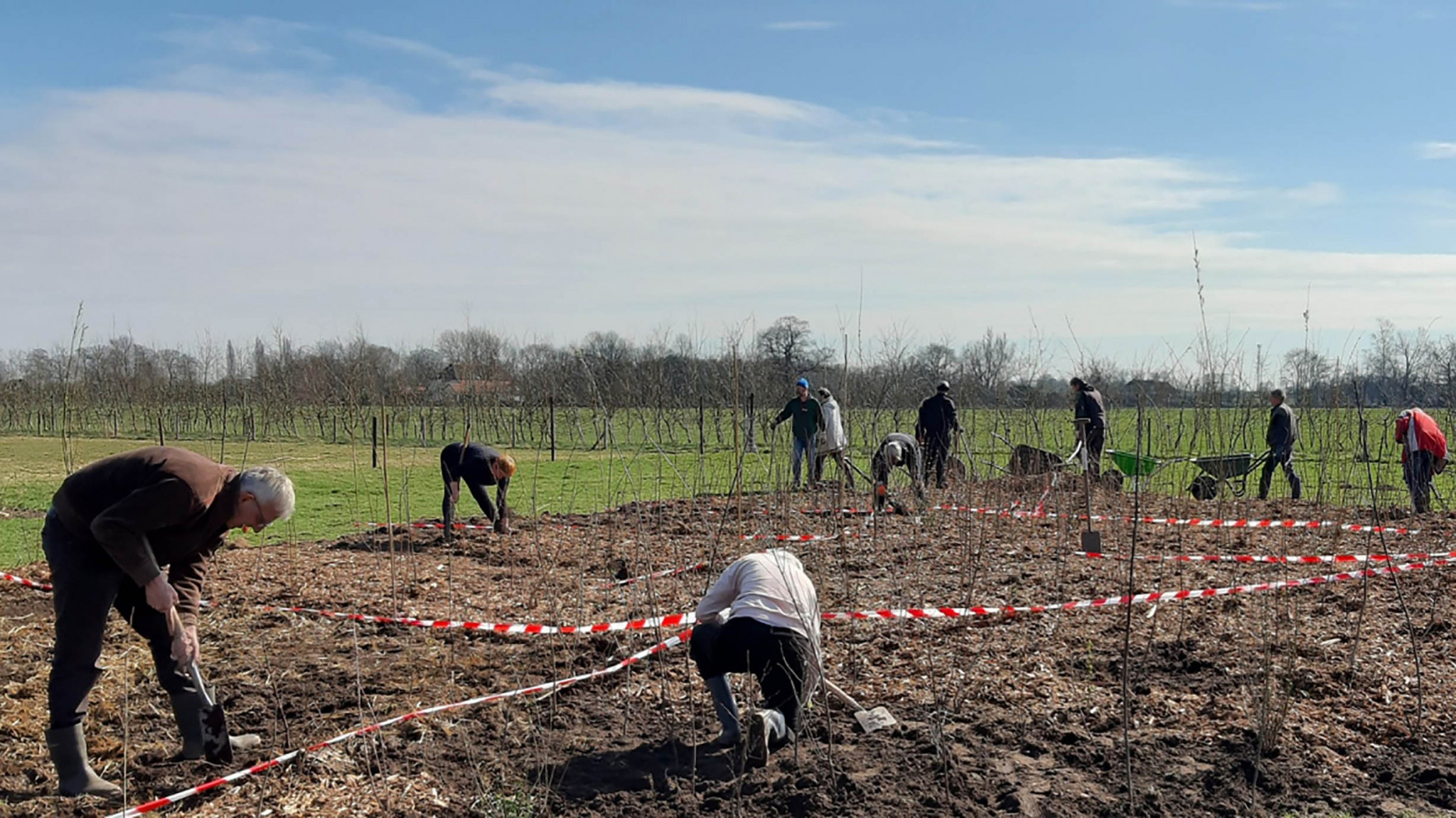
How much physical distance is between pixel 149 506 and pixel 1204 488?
37.6ft

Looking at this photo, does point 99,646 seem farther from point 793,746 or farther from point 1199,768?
point 1199,768

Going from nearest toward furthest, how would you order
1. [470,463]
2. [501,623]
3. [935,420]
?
[501,623] < [470,463] < [935,420]

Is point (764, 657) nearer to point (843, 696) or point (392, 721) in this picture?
point (843, 696)

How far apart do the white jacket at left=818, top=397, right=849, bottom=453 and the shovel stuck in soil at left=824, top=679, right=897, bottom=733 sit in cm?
766

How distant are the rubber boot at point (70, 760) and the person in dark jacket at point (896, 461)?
724cm

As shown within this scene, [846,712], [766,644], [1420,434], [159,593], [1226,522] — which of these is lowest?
[846,712]

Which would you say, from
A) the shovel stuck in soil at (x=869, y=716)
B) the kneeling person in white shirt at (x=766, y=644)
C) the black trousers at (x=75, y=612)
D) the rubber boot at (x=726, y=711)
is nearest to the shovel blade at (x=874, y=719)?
A: the shovel stuck in soil at (x=869, y=716)

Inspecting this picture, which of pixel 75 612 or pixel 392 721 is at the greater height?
pixel 75 612

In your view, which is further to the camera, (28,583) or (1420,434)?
(1420,434)

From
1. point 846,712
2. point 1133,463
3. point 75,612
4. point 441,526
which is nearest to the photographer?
point 75,612

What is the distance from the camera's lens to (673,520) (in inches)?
437

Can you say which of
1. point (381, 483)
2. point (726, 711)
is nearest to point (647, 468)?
point (381, 483)

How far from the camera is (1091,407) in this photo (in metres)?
12.7

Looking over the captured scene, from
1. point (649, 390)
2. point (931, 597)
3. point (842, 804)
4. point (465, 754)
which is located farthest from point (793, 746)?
point (649, 390)
